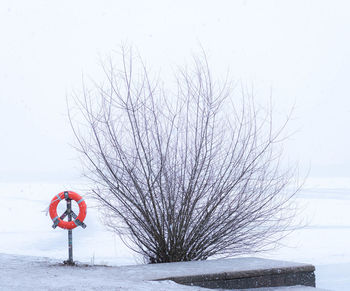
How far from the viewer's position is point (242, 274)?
25.8ft

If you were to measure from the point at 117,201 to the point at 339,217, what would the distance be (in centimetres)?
3748

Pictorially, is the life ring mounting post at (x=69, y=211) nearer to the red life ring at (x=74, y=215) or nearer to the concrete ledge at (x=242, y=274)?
the red life ring at (x=74, y=215)

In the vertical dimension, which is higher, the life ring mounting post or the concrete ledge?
the life ring mounting post

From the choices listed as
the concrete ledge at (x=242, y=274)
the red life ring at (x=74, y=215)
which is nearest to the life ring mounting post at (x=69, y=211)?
the red life ring at (x=74, y=215)

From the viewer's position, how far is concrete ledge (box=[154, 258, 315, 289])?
7.64 m

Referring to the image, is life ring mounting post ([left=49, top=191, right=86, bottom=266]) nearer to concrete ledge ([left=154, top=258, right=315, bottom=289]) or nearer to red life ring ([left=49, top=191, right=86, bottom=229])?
red life ring ([left=49, top=191, right=86, bottom=229])

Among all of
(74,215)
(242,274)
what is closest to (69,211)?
(74,215)

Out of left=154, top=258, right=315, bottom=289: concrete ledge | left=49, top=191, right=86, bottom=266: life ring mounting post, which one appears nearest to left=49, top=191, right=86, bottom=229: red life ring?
left=49, top=191, right=86, bottom=266: life ring mounting post

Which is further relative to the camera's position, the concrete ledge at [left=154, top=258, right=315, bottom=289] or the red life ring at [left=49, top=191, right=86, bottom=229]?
the red life ring at [left=49, top=191, right=86, bottom=229]

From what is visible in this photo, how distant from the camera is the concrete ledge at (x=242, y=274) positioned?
7639 millimetres

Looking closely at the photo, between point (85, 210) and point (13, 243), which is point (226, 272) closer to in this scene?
point (85, 210)

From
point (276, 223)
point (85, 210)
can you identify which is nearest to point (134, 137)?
point (85, 210)

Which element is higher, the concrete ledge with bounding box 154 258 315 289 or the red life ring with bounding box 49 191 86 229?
the red life ring with bounding box 49 191 86 229

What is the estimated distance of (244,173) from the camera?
31.3ft
